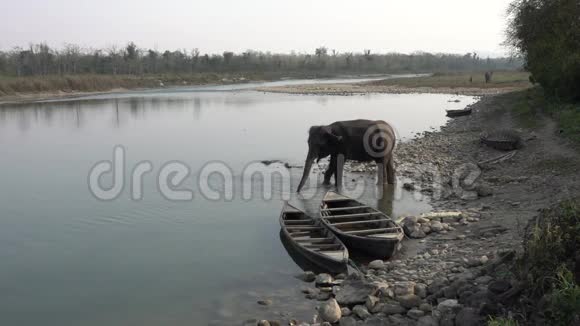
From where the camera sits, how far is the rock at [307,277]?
10320mm

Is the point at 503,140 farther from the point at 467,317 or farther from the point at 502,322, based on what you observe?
the point at 502,322

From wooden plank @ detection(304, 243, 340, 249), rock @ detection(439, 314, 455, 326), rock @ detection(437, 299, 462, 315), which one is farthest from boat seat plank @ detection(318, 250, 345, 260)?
rock @ detection(439, 314, 455, 326)

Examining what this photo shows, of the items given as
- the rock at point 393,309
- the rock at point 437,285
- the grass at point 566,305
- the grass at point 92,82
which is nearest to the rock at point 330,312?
the rock at point 393,309

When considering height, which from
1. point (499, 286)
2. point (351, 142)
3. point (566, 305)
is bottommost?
point (499, 286)

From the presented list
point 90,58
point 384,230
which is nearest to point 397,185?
point 384,230

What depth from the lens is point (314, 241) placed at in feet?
A: 37.7

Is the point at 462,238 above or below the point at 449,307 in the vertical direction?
below

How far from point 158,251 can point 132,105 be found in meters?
47.3

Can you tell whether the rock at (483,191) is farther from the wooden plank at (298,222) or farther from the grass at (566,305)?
the grass at (566,305)

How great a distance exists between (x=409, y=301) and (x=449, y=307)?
776 mm

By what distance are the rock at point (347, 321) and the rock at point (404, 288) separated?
92 cm

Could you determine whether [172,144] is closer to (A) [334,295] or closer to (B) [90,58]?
(A) [334,295]

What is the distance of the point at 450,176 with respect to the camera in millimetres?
18203

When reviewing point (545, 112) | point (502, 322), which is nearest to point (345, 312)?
point (502, 322)
